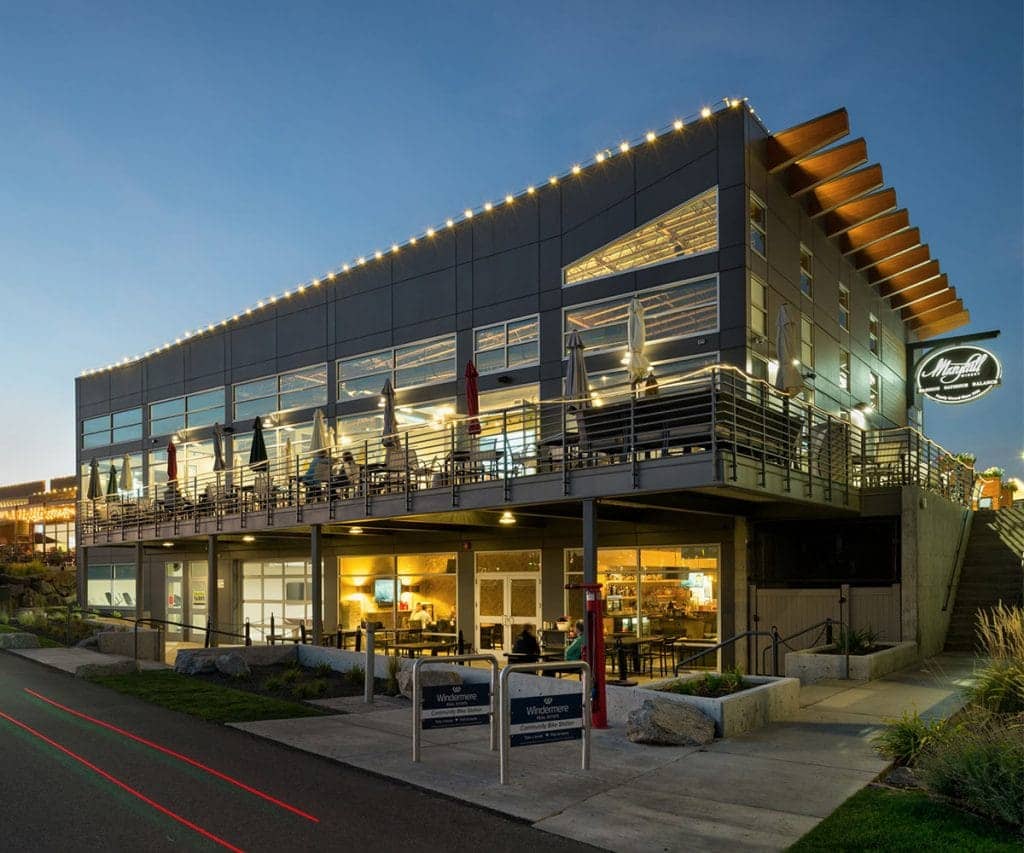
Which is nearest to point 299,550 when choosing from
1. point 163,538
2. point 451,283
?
point 163,538

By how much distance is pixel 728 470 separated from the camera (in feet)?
43.6

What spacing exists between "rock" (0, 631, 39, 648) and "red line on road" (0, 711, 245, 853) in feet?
40.3

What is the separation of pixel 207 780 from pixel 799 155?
1676cm

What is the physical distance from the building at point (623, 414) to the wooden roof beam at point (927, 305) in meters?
0.55

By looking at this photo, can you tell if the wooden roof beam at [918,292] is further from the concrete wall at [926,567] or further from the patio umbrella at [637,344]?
the patio umbrella at [637,344]

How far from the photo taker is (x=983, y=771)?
746 cm

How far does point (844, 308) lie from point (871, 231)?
209cm

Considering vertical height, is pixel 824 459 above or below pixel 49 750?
above

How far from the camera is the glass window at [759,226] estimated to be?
63.4 feet

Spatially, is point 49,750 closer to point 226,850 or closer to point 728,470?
point 226,850

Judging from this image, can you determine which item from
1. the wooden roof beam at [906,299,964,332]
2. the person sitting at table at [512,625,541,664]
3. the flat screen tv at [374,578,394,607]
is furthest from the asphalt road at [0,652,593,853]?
the wooden roof beam at [906,299,964,332]

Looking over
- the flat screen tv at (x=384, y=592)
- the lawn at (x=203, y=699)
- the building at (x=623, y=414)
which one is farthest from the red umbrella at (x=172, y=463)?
the lawn at (x=203, y=699)

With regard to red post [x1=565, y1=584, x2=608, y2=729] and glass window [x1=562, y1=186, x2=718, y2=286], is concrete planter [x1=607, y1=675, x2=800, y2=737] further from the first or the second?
glass window [x1=562, y1=186, x2=718, y2=286]

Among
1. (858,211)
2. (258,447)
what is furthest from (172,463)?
(858,211)
